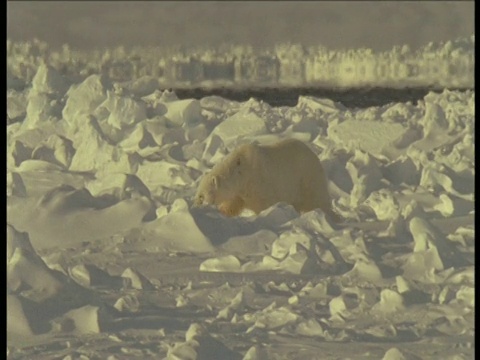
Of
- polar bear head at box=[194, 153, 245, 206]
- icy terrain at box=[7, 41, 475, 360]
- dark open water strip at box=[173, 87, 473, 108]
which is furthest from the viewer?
dark open water strip at box=[173, 87, 473, 108]

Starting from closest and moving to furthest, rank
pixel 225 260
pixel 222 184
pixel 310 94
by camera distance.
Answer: pixel 225 260
pixel 222 184
pixel 310 94

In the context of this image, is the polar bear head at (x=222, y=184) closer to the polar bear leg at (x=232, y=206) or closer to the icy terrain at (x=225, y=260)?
the polar bear leg at (x=232, y=206)

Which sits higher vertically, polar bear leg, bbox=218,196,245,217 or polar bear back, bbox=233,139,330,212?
polar bear back, bbox=233,139,330,212

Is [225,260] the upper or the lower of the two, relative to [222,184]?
lower

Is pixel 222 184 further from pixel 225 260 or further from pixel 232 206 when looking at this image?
pixel 225 260

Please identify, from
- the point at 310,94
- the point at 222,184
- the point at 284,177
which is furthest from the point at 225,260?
the point at 310,94

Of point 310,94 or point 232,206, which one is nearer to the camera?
point 232,206

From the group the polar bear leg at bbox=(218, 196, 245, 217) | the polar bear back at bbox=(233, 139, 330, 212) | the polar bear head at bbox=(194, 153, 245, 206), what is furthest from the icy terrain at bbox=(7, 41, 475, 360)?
the polar bear leg at bbox=(218, 196, 245, 217)

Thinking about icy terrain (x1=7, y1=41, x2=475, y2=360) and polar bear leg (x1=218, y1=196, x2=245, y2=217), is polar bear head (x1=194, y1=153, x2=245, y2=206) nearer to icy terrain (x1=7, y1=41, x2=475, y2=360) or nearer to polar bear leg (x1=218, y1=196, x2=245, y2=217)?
polar bear leg (x1=218, y1=196, x2=245, y2=217)

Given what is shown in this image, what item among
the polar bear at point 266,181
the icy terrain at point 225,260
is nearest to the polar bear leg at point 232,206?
the polar bear at point 266,181
